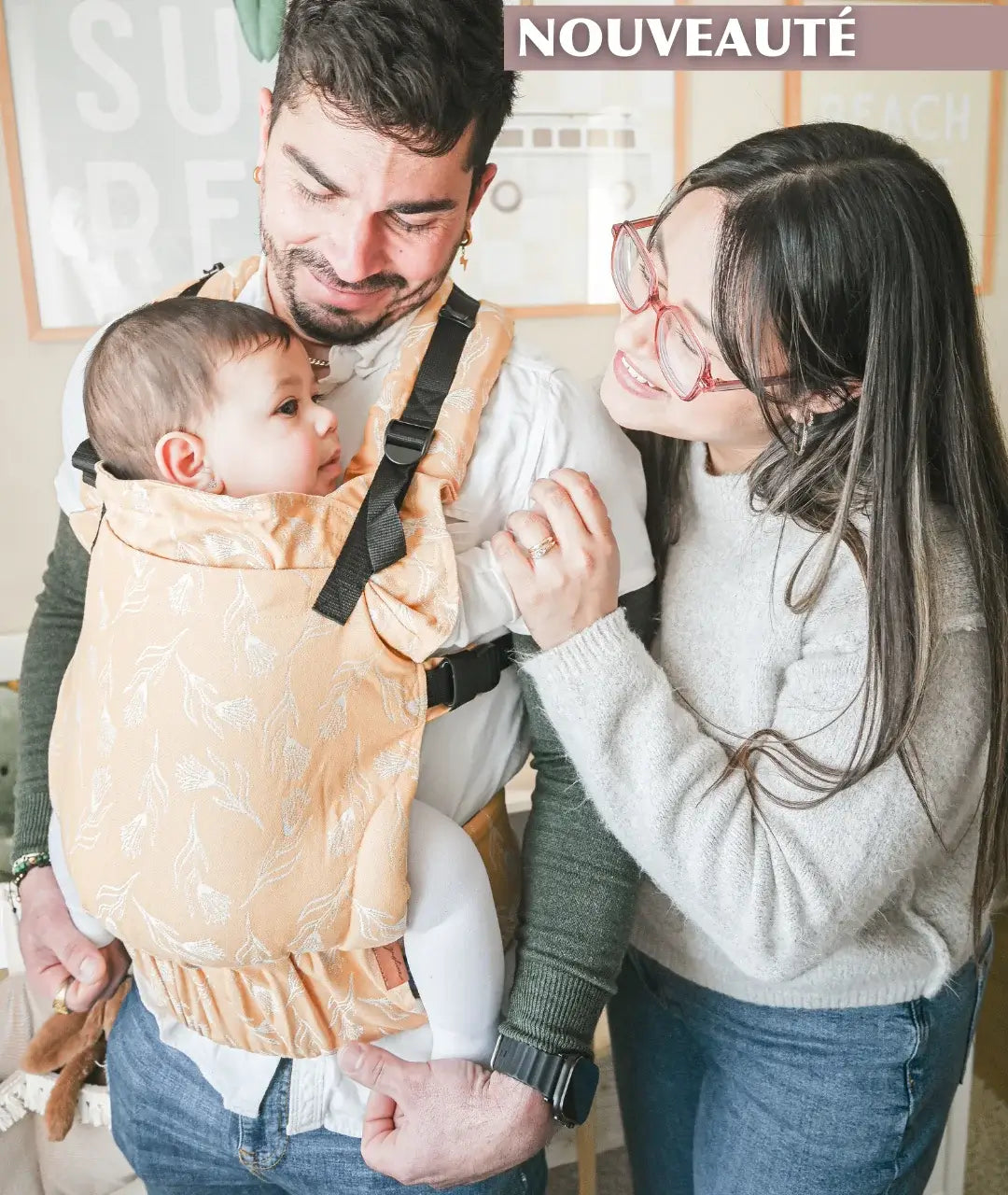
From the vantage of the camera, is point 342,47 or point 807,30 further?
point 807,30

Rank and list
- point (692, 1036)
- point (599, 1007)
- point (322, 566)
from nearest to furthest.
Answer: point (322, 566) → point (599, 1007) → point (692, 1036)

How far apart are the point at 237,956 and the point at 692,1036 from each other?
597 mm

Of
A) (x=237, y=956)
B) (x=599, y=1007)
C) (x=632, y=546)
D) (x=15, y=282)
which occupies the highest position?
(x=15, y=282)

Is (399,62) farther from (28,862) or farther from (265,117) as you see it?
(28,862)

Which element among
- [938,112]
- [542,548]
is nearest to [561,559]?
[542,548]

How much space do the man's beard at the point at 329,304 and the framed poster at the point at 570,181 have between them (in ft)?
A: 4.41

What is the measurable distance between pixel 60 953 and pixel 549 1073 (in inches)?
22.5

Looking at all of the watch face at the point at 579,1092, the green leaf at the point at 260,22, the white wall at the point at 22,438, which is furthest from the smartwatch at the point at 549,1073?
the green leaf at the point at 260,22

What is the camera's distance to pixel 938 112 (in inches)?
103

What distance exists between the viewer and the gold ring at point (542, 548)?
0.94 meters

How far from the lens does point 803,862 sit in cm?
95

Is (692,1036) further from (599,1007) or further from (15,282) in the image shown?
(15,282)

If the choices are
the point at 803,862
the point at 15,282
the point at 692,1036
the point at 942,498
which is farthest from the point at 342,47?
the point at 15,282

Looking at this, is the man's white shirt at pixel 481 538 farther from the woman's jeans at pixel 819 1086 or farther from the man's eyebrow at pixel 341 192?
the woman's jeans at pixel 819 1086
